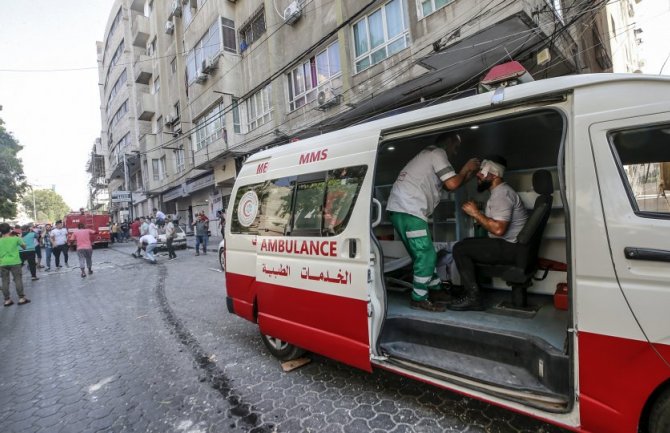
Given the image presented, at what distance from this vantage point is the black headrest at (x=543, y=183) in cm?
304

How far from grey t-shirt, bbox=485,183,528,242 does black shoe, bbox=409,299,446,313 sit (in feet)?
3.01

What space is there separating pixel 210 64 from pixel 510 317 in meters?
18.5

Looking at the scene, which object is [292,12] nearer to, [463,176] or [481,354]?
[463,176]

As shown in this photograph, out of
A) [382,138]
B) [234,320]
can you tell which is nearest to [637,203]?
[382,138]

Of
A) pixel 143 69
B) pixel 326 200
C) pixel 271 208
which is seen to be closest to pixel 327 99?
pixel 271 208

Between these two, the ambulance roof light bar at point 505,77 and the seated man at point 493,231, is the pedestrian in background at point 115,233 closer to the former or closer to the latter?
the seated man at point 493,231

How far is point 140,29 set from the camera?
93.2 ft

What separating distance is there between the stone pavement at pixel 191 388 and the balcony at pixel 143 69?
94.7 ft

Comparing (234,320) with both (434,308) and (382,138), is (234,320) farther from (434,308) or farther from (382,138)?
(382,138)

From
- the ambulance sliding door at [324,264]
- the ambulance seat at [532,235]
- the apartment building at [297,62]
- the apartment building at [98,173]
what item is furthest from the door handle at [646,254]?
the apartment building at [98,173]

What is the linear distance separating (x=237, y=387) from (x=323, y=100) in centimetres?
1038

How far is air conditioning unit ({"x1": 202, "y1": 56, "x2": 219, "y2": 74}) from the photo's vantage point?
1717 centimetres

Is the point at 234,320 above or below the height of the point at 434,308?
below

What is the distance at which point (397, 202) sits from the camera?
3348 millimetres
